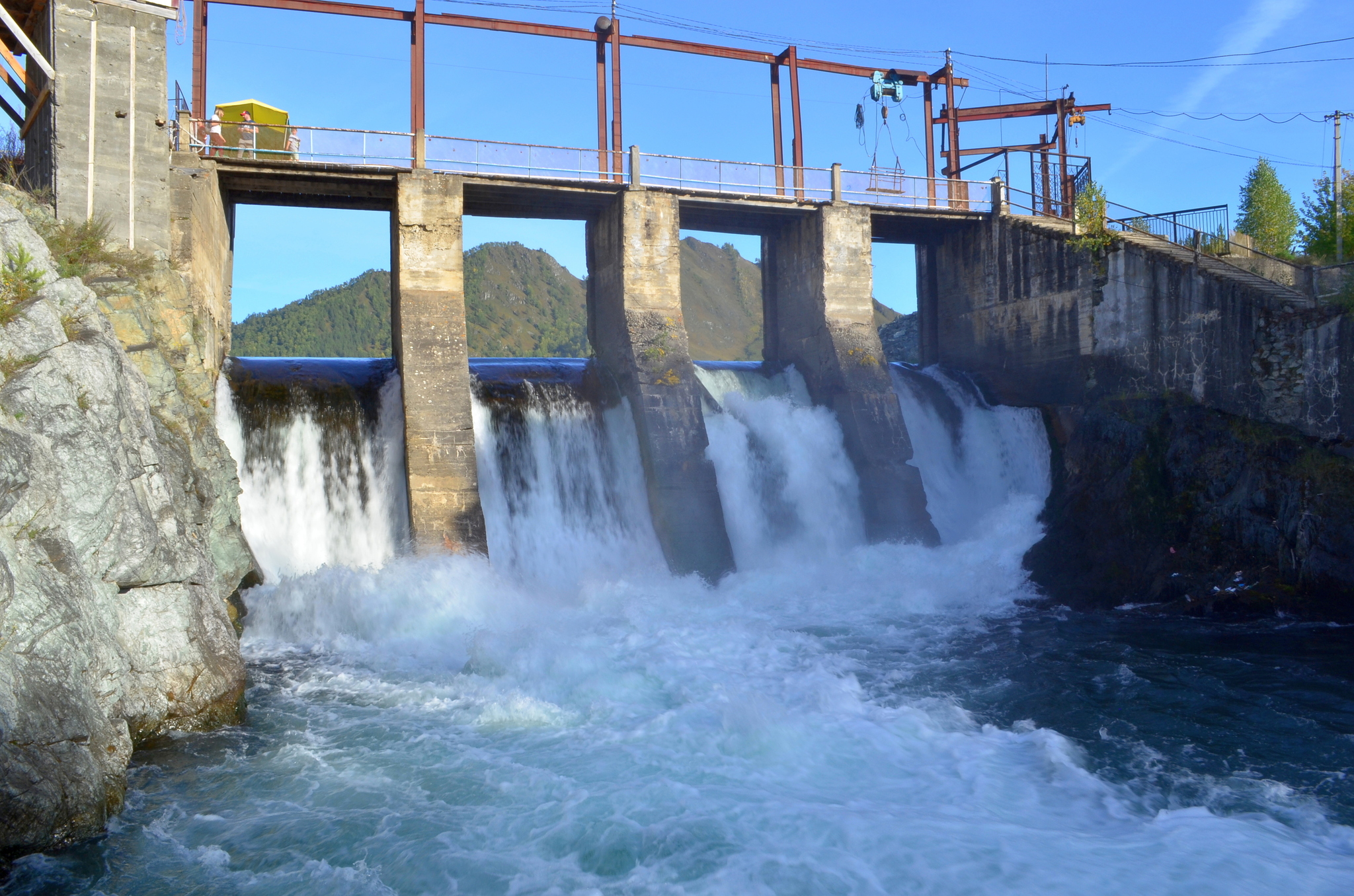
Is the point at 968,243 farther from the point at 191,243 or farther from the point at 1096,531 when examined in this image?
the point at 191,243

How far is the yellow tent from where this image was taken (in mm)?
17266

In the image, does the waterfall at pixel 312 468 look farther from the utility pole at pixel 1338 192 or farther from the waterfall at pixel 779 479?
the utility pole at pixel 1338 192

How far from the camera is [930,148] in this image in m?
23.6

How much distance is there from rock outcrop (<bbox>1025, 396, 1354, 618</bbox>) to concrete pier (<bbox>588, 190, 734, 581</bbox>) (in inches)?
256

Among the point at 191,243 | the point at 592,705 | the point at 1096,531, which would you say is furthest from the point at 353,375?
the point at 1096,531

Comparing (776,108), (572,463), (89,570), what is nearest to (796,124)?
(776,108)

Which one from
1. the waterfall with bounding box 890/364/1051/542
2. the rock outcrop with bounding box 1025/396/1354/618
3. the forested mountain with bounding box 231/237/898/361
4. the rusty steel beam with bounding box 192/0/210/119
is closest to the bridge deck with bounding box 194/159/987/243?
the rusty steel beam with bounding box 192/0/210/119

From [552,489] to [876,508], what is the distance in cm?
667

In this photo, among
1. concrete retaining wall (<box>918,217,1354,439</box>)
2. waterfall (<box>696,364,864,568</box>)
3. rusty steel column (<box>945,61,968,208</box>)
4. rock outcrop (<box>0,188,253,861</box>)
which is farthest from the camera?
rusty steel column (<box>945,61,968,208</box>)

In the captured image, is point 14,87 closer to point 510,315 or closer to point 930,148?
point 930,148

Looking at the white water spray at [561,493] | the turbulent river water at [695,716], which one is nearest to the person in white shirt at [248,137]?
the turbulent river water at [695,716]

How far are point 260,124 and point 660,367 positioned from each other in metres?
8.88

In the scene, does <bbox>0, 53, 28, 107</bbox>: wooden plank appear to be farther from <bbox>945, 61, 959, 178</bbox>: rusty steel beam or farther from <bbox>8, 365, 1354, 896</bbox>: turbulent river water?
<bbox>945, 61, 959, 178</bbox>: rusty steel beam

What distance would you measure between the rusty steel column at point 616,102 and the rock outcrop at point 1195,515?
36.1ft
